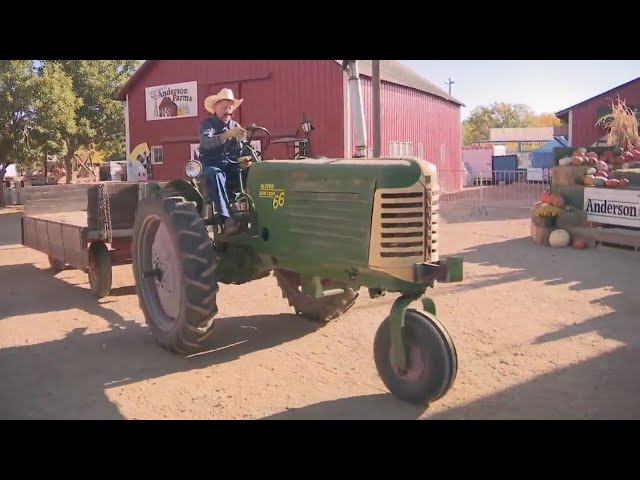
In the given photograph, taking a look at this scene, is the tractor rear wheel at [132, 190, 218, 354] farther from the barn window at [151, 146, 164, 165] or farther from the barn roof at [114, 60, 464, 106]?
the barn window at [151, 146, 164, 165]

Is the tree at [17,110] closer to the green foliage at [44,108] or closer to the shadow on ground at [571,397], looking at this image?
the green foliage at [44,108]

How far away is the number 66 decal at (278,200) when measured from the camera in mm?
5343

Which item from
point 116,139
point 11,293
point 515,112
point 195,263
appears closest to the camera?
point 195,263

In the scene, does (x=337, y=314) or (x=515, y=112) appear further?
(x=515, y=112)

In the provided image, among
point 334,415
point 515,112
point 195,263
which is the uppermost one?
point 515,112

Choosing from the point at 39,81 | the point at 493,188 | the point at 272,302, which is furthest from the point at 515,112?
the point at 272,302

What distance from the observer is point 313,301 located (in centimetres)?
652

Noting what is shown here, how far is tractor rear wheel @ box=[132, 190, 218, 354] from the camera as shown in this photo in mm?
5359

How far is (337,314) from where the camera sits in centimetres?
659

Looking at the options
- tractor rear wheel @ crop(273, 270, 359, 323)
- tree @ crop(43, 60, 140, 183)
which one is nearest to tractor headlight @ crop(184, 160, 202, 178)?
tractor rear wheel @ crop(273, 270, 359, 323)

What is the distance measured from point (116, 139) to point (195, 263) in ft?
85.3

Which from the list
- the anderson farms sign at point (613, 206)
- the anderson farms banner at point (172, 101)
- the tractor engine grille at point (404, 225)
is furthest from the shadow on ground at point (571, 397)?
the anderson farms banner at point (172, 101)
